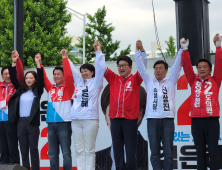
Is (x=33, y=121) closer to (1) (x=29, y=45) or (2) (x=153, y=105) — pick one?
(2) (x=153, y=105)

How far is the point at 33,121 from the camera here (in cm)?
369

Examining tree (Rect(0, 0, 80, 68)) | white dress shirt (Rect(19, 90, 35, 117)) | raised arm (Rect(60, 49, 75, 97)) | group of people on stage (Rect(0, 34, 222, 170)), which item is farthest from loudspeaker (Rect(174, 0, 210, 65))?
tree (Rect(0, 0, 80, 68))

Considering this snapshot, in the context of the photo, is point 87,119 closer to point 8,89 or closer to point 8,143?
point 8,143

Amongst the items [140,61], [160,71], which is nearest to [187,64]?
[160,71]

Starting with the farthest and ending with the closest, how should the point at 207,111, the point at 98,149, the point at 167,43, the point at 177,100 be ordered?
1. the point at 167,43
2. the point at 98,149
3. the point at 177,100
4. the point at 207,111

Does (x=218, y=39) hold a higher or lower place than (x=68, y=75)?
higher

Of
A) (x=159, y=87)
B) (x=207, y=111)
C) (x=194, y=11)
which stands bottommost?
(x=207, y=111)

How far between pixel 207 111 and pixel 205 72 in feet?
1.60

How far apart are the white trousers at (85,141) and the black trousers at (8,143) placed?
0.85 meters

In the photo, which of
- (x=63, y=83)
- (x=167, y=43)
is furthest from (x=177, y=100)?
(x=167, y=43)

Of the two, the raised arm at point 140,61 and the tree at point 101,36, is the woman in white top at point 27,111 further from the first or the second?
the tree at point 101,36

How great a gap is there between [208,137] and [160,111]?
0.60 metres

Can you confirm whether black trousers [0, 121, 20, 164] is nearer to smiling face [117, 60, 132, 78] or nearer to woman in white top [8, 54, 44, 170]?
woman in white top [8, 54, 44, 170]

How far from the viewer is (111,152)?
4637 millimetres
